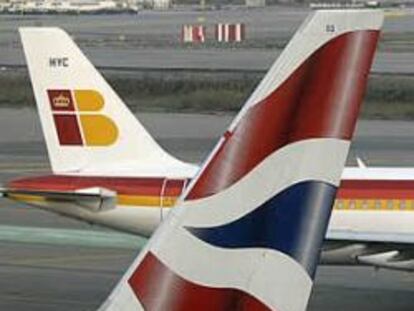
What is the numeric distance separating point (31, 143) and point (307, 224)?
154 feet

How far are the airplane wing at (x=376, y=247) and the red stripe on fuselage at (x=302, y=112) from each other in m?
13.3

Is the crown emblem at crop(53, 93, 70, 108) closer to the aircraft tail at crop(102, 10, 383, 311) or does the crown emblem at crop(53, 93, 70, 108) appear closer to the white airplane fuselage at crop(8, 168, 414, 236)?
the white airplane fuselage at crop(8, 168, 414, 236)

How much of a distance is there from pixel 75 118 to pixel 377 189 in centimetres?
591

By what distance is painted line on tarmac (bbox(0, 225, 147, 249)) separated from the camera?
31609 millimetres

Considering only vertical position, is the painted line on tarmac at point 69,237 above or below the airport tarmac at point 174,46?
below

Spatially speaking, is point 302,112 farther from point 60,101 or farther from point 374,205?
point 60,101

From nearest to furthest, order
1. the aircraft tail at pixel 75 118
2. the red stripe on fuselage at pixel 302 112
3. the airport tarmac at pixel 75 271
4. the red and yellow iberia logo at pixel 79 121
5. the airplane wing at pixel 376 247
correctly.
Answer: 1. the red stripe on fuselage at pixel 302 112
2. the airplane wing at pixel 376 247
3. the airport tarmac at pixel 75 271
4. the aircraft tail at pixel 75 118
5. the red and yellow iberia logo at pixel 79 121

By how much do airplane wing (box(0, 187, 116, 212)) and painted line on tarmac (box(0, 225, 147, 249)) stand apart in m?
5.12

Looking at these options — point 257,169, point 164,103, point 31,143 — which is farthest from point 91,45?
point 257,169

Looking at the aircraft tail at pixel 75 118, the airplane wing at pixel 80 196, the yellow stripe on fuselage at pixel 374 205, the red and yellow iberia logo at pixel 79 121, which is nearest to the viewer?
the yellow stripe on fuselage at pixel 374 205

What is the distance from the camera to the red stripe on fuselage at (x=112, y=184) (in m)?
25.4

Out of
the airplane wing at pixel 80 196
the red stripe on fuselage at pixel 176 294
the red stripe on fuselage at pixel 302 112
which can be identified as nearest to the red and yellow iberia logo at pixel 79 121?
the airplane wing at pixel 80 196

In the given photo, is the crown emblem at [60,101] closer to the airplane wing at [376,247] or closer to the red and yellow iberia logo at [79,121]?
the red and yellow iberia logo at [79,121]

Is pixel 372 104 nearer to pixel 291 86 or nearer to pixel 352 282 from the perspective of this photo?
pixel 352 282
